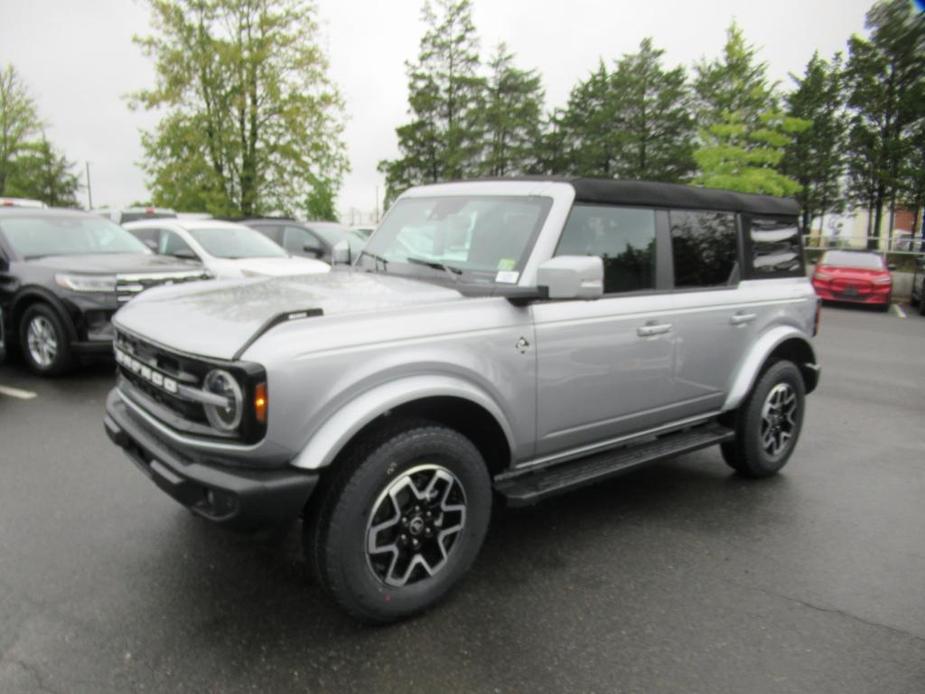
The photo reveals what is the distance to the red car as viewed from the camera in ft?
56.6

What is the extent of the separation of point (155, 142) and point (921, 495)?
27078 millimetres

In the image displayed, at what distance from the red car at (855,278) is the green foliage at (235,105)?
694 inches

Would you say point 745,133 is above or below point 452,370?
above

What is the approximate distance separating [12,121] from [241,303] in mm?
49185

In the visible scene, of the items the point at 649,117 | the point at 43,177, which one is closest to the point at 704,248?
the point at 649,117

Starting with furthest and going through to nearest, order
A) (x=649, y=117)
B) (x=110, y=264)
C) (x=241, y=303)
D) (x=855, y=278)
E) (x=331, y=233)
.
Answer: (x=649, y=117) < (x=855, y=278) < (x=331, y=233) < (x=110, y=264) < (x=241, y=303)

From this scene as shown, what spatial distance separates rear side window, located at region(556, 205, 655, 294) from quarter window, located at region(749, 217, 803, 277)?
109 centimetres

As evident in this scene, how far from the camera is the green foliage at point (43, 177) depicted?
141ft

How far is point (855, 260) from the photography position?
1828 cm

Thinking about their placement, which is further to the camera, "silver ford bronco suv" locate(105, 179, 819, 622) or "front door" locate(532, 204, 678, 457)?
"front door" locate(532, 204, 678, 457)

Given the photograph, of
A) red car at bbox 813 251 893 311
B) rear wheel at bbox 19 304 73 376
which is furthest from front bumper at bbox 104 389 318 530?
red car at bbox 813 251 893 311

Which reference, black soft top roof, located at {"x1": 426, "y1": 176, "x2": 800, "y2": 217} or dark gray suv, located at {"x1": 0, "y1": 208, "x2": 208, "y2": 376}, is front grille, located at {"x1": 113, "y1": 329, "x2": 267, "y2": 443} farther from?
dark gray suv, located at {"x1": 0, "y1": 208, "x2": 208, "y2": 376}

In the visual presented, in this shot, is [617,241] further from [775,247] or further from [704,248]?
[775,247]

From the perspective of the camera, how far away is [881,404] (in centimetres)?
720
